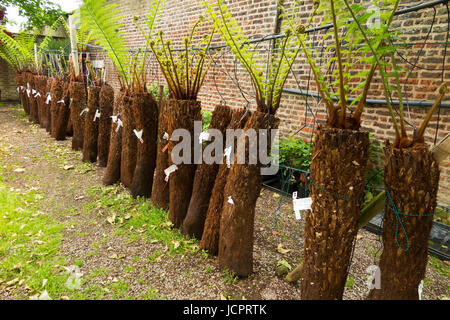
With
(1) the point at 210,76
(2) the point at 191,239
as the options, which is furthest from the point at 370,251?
(1) the point at 210,76

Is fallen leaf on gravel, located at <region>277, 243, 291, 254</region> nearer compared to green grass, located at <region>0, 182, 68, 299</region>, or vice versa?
green grass, located at <region>0, 182, 68, 299</region>

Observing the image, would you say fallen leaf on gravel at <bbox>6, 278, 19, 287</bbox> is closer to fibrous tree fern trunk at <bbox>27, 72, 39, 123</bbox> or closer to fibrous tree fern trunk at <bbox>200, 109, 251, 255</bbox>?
fibrous tree fern trunk at <bbox>200, 109, 251, 255</bbox>

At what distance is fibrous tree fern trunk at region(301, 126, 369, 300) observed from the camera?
1.30 m

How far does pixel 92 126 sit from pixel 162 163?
7.18ft

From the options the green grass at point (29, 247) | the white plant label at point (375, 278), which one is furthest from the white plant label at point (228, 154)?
the green grass at point (29, 247)

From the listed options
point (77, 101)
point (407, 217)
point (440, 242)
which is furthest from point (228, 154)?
point (77, 101)

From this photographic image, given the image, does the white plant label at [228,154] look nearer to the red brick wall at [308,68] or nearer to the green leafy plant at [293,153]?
the red brick wall at [308,68]

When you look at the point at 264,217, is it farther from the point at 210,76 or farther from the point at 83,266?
the point at 210,76

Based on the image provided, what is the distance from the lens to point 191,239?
252 cm

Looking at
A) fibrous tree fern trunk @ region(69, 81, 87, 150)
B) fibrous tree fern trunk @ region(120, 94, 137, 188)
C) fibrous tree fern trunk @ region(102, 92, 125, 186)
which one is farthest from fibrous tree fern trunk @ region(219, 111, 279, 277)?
fibrous tree fern trunk @ region(69, 81, 87, 150)

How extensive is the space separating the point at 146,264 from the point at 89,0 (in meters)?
2.56

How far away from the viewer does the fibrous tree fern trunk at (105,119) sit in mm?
4027

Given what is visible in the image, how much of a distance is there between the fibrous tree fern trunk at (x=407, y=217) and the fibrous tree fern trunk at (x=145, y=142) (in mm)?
2505

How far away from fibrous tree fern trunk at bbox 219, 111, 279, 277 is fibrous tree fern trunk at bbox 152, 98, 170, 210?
95 centimetres
